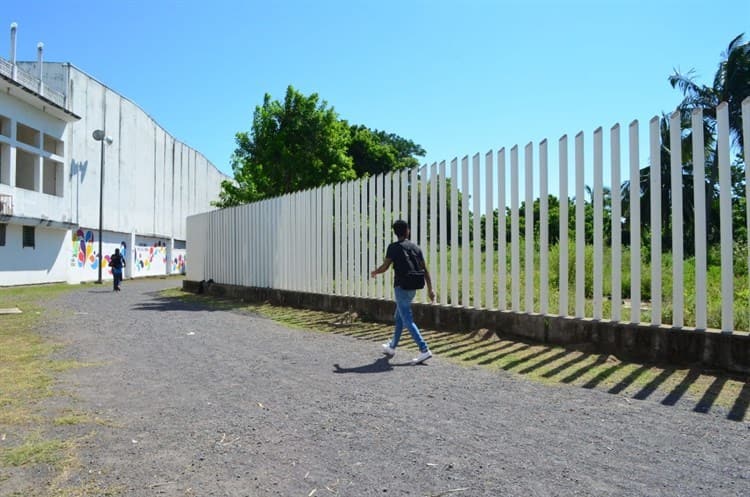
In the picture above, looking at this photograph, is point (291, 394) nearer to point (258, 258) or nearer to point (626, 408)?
point (626, 408)

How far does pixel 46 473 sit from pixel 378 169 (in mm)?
28751

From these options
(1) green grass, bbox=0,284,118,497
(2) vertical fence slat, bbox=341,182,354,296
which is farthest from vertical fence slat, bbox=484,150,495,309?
(1) green grass, bbox=0,284,118,497

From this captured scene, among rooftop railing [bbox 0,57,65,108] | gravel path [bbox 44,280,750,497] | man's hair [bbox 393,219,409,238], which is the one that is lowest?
gravel path [bbox 44,280,750,497]

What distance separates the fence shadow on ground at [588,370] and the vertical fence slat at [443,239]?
2.21 feet

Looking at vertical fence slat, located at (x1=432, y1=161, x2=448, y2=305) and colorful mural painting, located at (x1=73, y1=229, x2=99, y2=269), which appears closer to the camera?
vertical fence slat, located at (x1=432, y1=161, x2=448, y2=305)

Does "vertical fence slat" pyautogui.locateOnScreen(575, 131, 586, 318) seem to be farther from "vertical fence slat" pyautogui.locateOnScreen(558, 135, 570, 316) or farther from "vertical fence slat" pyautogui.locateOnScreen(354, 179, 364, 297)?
"vertical fence slat" pyautogui.locateOnScreen(354, 179, 364, 297)

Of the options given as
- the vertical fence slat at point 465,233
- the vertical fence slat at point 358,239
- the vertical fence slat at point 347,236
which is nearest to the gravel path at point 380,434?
the vertical fence slat at point 465,233

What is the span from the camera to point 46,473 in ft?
10.2

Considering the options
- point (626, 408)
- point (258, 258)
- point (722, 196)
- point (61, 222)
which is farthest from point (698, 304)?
point (61, 222)

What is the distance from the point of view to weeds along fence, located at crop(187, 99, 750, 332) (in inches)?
229

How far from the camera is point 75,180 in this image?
25844 mm

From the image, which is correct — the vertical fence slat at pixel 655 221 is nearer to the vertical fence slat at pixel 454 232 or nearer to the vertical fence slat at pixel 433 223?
the vertical fence slat at pixel 454 232

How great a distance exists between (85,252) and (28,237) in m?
4.42

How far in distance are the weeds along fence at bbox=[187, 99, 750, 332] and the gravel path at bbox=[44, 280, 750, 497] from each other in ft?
6.09
